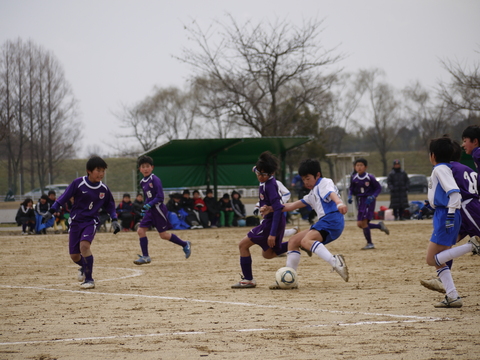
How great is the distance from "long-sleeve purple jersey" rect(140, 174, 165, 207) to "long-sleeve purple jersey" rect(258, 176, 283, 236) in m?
3.65

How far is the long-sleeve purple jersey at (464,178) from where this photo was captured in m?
6.07

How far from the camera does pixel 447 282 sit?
581cm

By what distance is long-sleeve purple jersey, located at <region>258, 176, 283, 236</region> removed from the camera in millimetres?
7371

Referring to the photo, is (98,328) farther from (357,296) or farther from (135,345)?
(357,296)

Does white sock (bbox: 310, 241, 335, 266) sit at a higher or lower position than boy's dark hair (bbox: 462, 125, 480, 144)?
lower

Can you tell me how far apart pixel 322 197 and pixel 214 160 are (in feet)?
54.4

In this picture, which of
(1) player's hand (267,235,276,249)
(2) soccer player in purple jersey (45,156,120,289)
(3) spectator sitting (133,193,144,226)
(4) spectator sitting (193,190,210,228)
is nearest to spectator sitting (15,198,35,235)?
(3) spectator sitting (133,193,144,226)

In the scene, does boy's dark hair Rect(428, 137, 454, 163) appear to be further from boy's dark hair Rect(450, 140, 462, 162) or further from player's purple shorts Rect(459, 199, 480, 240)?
player's purple shorts Rect(459, 199, 480, 240)

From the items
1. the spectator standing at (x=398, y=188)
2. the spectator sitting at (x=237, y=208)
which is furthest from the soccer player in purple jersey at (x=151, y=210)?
the spectator standing at (x=398, y=188)

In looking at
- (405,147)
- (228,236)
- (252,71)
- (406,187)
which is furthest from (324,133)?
(228,236)

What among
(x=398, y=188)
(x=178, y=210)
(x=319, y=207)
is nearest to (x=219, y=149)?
(x=178, y=210)

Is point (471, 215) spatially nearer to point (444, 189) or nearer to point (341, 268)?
point (444, 189)

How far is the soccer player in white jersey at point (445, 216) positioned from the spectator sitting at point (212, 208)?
16.0 metres

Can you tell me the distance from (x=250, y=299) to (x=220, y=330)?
67.1 inches
